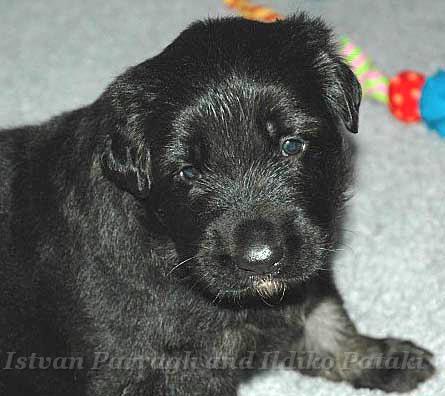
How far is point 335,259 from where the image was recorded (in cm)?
371

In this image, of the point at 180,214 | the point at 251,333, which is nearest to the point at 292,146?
the point at 180,214

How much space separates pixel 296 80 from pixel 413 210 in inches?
56.9

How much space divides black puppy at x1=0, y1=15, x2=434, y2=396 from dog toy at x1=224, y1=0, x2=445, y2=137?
1.26m

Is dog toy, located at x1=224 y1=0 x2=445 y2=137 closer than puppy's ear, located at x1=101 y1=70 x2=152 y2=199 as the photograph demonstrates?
No

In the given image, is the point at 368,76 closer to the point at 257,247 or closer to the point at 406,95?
the point at 406,95

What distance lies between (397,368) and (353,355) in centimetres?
17

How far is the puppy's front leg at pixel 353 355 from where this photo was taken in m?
3.33

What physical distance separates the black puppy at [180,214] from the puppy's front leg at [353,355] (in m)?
0.27

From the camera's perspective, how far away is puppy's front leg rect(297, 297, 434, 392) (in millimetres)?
3328

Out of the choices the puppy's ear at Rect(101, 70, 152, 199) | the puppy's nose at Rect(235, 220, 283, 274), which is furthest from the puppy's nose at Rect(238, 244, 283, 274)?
the puppy's ear at Rect(101, 70, 152, 199)

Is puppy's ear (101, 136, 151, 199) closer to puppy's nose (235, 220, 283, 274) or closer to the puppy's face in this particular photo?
the puppy's face

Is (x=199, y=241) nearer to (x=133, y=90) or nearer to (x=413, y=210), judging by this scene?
(x=133, y=90)

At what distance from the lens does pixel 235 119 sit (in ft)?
8.40

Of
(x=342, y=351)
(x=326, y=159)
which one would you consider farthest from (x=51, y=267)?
(x=342, y=351)
